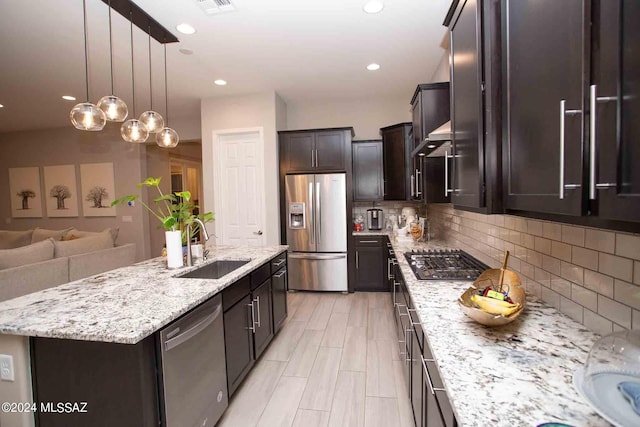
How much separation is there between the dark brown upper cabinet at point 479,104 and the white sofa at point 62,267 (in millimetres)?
3784

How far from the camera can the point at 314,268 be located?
13.9 ft

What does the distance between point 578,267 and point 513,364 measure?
1.80 ft

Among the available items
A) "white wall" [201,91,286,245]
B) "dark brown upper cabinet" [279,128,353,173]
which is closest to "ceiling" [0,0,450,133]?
"white wall" [201,91,286,245]

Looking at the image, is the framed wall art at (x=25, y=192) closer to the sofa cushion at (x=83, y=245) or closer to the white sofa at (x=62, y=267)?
the white sofa at (x=62, y=267)

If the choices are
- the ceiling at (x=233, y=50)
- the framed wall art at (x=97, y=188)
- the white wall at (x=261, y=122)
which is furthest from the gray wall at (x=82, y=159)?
the white wall at (x=261, y=122)

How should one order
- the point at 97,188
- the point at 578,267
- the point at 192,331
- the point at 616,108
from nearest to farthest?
the point at 616,108, the point at 578,267, the point at 192,331, the point at 97,188

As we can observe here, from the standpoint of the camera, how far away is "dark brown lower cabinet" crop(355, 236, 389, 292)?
419 cm

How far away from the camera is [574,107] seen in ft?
2.29

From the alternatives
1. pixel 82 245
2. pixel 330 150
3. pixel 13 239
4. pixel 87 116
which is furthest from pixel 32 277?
pixel 330 150

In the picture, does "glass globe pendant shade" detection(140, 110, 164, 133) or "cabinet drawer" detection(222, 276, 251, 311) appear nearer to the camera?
"cabinet drawer" detection(222, 276, 251, 311)

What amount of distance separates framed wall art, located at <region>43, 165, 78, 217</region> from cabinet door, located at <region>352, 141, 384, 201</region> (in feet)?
18.5

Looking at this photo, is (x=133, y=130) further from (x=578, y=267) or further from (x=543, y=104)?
(x=578, y=267)

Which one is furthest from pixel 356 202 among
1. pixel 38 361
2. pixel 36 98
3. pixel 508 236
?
pixel 36 98

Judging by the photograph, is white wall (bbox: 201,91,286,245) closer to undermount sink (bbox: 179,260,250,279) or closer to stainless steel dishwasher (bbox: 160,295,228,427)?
undermount sink (bbox: 179,260,250,279)
